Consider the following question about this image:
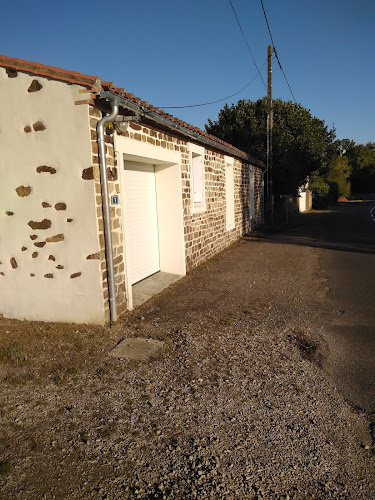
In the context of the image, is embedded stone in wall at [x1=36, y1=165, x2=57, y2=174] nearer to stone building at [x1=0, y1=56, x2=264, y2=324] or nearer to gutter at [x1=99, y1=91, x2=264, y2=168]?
stone building at [x1=0, y1=56, x2=264, y2=324]

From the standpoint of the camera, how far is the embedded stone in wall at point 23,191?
16.7ft

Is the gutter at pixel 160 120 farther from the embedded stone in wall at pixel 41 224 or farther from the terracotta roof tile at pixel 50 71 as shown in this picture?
the embedded stone in wall at pixel 41 224

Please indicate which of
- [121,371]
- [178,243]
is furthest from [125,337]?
[178,243]

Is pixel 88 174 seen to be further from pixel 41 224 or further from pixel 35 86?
pixel 35 86

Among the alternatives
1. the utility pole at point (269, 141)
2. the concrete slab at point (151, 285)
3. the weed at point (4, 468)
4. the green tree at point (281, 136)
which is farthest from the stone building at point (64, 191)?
the green tree at point (281, 136)

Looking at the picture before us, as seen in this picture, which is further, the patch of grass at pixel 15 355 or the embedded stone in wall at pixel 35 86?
the embedded stone in wall at pixel 35 86

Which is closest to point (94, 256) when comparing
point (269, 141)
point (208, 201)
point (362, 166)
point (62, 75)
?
point (62, 75)

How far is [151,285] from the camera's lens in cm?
707

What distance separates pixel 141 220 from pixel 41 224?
2.33 meters

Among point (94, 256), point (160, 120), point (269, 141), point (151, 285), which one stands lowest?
point (151, 285)

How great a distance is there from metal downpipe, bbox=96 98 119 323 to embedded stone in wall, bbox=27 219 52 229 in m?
0.81

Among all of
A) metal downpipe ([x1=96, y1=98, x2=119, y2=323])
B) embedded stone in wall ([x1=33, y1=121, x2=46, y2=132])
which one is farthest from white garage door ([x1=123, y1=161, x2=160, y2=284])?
embedded stone in wall ([x1=33, y1=121, x2=46, y2=132])

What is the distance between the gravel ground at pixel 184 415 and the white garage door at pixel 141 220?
1.73 m

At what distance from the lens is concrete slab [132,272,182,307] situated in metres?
6.39
